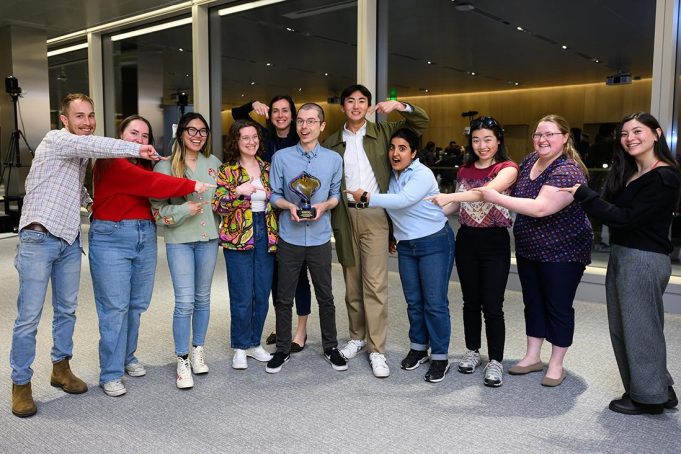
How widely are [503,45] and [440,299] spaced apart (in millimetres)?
7249

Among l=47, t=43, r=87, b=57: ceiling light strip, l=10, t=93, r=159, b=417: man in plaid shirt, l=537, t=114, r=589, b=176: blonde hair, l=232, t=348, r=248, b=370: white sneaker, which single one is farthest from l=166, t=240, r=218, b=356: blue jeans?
l=47, t=43, r=87, b=57: ceiling light strip

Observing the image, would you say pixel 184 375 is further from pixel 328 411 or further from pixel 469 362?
pixel 469 362

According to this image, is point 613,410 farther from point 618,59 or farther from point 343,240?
point 618,59

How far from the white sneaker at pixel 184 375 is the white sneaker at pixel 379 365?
99 centimetres

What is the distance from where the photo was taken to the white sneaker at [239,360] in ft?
10.9

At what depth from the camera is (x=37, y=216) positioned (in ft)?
8.51

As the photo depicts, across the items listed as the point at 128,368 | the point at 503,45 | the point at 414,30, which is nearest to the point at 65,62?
the point at 414,30

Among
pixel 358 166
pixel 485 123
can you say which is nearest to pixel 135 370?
pixel 358 166

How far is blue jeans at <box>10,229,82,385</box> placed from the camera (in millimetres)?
2625

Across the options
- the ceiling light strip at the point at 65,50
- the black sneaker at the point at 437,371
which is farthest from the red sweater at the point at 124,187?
the ceiling light strip at the point at 65,50

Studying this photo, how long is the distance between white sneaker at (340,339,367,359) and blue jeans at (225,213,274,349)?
1.77ft

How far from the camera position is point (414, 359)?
3.36 m

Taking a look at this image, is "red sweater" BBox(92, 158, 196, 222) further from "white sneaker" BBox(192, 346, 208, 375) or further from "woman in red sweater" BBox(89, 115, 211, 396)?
"white sneaker" BBox(192, 346, 208, 375)

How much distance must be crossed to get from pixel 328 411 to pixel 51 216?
5.12 ft
